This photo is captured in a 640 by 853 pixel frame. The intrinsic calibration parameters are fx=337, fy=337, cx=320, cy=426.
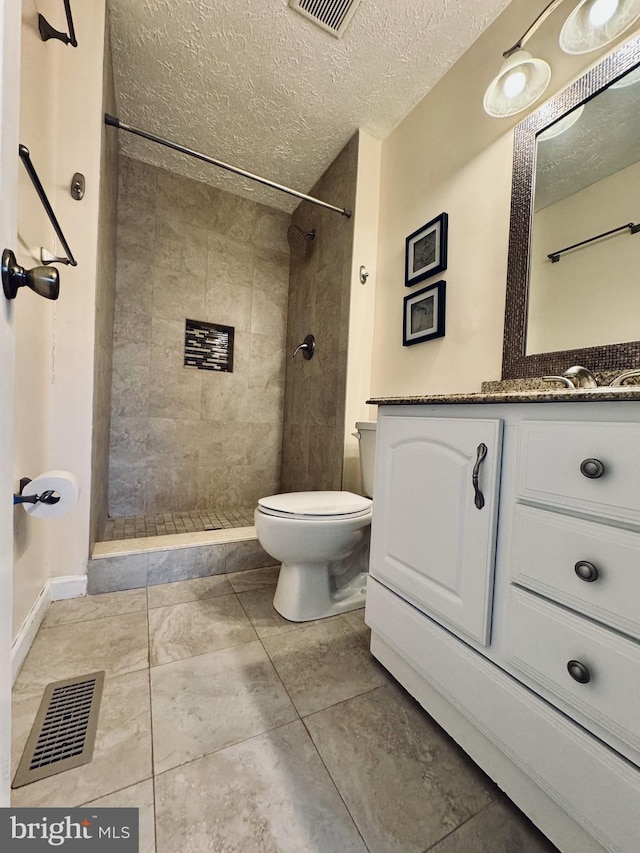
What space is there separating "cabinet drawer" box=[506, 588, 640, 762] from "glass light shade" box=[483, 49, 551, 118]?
1.45m

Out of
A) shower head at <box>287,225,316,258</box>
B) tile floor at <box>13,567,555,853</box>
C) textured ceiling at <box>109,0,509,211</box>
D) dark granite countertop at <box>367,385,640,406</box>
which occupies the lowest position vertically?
tile floor at <box>13,567,555,853</box>

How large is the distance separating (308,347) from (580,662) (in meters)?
1.95

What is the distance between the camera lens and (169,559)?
1531 millimetres

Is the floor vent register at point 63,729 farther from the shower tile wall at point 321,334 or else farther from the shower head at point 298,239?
the shower head at point 298,239

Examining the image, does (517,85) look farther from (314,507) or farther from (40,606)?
(40,606)

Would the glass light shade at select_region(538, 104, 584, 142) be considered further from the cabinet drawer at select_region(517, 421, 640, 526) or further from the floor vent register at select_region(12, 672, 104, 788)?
the floor vent register at select_region(12, 672, 104, 788)

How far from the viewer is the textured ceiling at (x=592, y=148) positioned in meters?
0.94

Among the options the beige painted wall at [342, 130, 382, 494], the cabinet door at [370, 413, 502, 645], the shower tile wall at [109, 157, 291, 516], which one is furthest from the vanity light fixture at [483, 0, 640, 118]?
the shower tile wall at [109, 157, 291, 516]

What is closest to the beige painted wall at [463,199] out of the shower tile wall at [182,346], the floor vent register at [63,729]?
the shower tile wall at [182,346]

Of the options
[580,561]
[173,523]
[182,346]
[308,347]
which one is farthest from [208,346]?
[580,561]

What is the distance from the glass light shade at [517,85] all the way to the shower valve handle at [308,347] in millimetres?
1328

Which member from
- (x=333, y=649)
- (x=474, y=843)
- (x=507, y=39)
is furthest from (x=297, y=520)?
(x=507, y=39)

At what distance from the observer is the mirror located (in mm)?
929

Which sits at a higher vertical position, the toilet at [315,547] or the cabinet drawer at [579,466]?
the cabinet drawer at [579,466]
